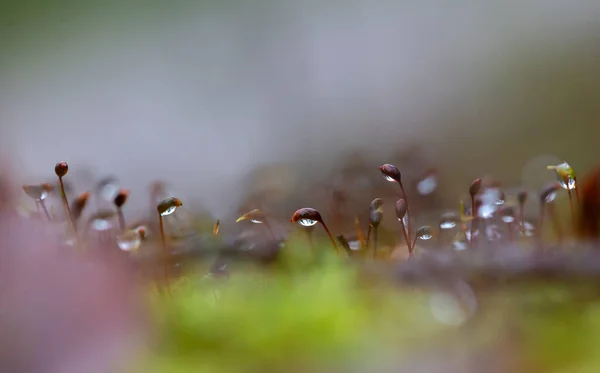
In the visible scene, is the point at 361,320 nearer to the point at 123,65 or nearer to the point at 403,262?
the point at 403,262

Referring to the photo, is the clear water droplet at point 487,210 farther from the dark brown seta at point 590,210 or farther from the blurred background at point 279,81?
the blurred background at point 279,81

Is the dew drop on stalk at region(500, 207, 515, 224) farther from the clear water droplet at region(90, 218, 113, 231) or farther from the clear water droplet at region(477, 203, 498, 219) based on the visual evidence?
the clear water droplet at region(90, 218, 113, 231)

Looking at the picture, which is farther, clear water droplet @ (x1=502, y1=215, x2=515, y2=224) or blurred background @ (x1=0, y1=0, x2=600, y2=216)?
blurred background @ (x1=0, y1=0, x2=600, y2=216)

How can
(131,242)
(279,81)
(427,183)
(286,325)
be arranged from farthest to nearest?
1. (279,81)
2. (427,183)
3. (131,242)
4. (286,325)

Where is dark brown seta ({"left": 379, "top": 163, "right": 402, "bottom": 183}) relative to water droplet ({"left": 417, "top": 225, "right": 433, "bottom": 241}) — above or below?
above

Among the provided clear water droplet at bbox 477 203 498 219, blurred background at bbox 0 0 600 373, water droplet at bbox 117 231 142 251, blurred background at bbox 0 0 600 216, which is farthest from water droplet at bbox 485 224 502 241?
blurred background at bbox 0 0 600 216

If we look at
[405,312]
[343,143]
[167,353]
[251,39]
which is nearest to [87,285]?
[167,353]

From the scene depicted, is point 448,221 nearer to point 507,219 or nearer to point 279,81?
point 507,219

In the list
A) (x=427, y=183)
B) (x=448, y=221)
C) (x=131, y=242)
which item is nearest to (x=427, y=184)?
(x=427, y=183)
